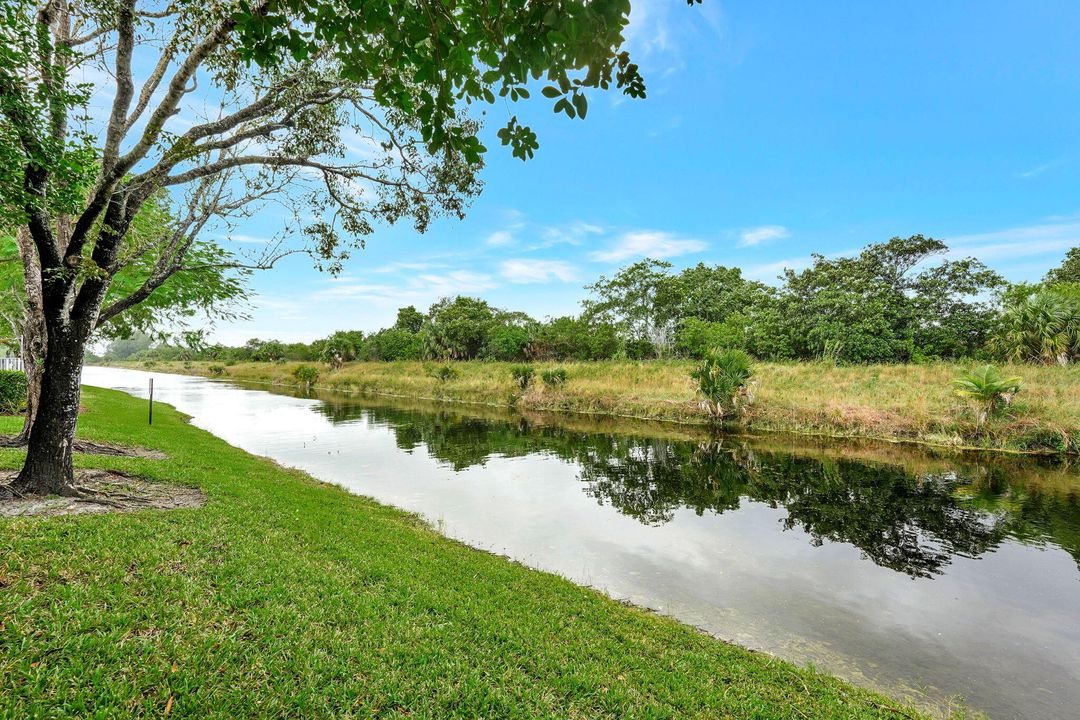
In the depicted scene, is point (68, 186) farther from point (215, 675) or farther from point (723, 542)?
point (723, 542)

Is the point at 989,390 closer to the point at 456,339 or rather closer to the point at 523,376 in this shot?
the point at 523,376

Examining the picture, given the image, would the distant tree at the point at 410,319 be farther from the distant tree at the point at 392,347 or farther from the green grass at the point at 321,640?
the green grass at the point at 321,640

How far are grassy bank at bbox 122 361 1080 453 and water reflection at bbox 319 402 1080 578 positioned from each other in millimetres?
4125

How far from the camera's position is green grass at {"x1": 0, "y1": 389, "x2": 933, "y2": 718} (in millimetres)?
3424

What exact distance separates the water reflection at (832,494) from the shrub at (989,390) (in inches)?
154

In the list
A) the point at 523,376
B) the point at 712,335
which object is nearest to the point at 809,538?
the point at 523,376

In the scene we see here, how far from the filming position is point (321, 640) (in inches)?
168

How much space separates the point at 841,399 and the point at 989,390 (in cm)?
605

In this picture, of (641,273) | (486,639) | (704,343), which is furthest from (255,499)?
(641,273)

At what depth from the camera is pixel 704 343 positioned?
47.1 metres

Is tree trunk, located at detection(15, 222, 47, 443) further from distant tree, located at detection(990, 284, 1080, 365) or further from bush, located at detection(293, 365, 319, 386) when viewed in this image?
bush, located at detection(293, 365, 319, 386)

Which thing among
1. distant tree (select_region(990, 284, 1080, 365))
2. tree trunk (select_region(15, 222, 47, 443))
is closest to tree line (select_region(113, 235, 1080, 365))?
distant tree (select_region(990, 284, 1080, 365))

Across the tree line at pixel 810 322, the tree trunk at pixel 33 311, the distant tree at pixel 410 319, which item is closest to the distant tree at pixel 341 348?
the tree line at pixel 810 322

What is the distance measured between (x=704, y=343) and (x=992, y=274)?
24.4m
